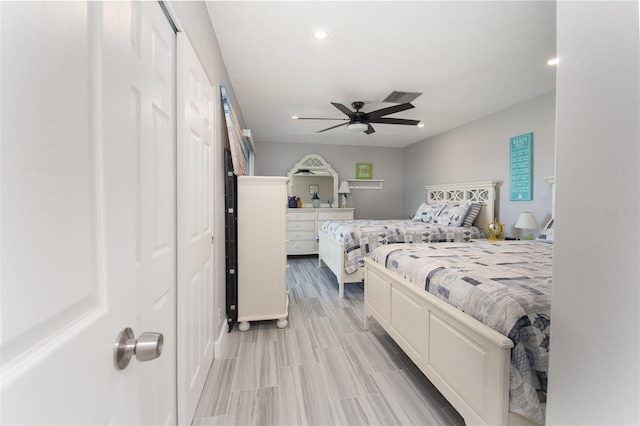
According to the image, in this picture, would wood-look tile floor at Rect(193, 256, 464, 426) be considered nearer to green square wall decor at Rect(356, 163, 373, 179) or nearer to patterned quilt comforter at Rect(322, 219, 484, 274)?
patterned quilt comforter at Rect(322, 219, 484, 274)

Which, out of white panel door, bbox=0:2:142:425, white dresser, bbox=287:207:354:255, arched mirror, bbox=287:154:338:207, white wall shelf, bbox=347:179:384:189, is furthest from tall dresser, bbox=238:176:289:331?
white wall shelf, bbox=347:179:384:189

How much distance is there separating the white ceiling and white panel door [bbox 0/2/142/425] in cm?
178

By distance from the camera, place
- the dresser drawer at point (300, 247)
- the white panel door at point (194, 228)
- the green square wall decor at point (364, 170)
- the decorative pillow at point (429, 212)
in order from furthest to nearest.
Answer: the green square wall decor at point (364, 170)
the dresser drawer at point (300, 247)
the decorative pillow at point (429, 212)
the white panel door at point (194, 228)

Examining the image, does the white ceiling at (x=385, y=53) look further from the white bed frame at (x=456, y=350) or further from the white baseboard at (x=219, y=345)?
the white baseboard at (x=219, y=345)

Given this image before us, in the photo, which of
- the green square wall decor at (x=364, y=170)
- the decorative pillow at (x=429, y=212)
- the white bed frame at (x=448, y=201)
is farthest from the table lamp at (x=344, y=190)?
the decorative pillow at (x=429, y=212)

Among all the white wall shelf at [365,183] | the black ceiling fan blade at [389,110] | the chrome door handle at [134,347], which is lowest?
the chrome door handle at [134,347]

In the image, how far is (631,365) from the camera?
0.60 meters

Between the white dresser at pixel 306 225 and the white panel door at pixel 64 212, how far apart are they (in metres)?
5.02

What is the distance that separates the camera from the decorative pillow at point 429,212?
14.7 ft

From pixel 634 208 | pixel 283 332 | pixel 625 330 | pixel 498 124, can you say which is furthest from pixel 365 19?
pixel 498 124

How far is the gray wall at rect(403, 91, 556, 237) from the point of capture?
326cm

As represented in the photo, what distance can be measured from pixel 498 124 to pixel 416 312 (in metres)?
3.41

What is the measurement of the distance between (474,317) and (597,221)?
85cm

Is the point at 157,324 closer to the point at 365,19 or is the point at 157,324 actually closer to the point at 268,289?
the point at 268,289
